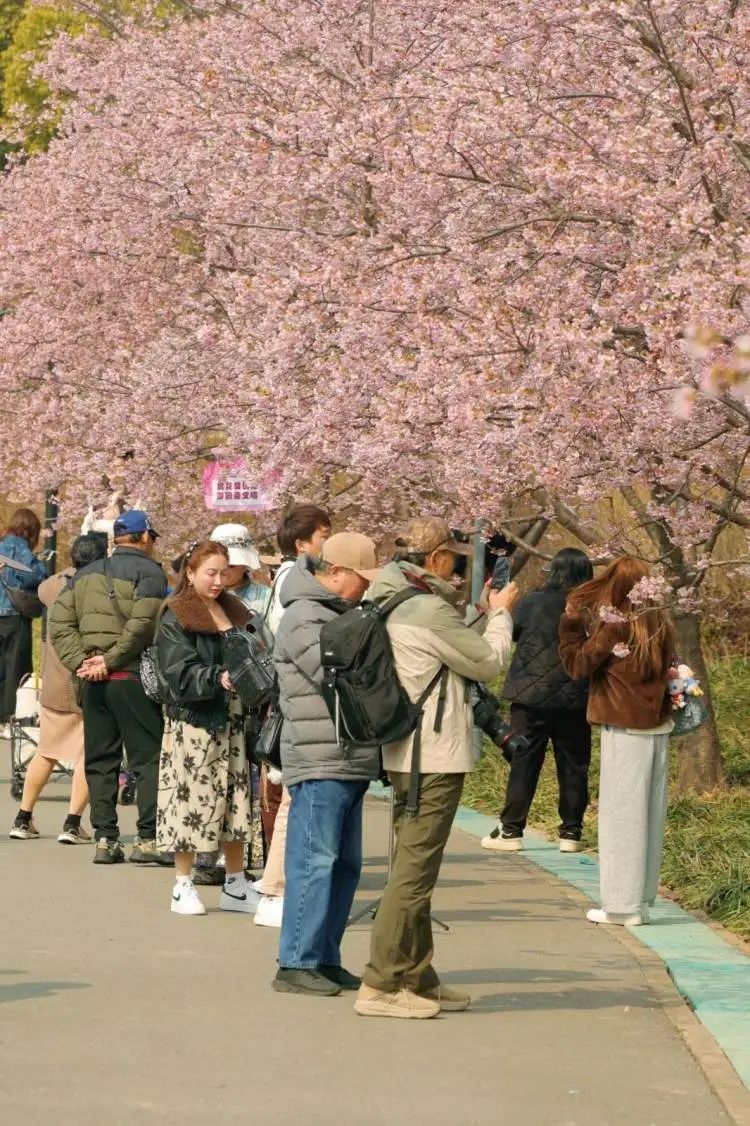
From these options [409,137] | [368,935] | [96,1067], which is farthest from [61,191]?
[96,1067]

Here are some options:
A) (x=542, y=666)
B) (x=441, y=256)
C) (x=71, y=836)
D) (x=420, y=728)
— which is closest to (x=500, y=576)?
(x=420, y=728)

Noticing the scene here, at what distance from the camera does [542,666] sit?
13.5 metres

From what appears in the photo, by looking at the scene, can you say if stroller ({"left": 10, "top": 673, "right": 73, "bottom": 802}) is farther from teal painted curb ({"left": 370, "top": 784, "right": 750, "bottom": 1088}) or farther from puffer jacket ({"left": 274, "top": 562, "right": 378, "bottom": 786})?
puffer jacket ({"left": 274, "top": 562, "right": 378, "bottom": 786})

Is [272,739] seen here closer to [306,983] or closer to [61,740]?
[306,983]

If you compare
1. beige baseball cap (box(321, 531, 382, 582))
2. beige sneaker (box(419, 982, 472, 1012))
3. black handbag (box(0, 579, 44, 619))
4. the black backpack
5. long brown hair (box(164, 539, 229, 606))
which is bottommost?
beige sneaker (box(419, 982, 472, 1012))

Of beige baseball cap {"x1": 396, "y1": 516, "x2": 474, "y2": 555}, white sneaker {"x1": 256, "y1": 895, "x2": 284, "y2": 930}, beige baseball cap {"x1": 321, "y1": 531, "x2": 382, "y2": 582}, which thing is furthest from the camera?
white sneaker {"x1": 256, "y1": 895, "x2": 284, "y2": 930}

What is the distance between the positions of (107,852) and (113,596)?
1.45 meters

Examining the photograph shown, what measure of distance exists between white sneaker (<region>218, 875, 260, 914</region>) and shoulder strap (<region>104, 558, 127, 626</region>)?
7.74 ft

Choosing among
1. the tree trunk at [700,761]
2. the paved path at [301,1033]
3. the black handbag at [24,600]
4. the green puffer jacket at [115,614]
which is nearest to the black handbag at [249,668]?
the paved path at [301,1033]

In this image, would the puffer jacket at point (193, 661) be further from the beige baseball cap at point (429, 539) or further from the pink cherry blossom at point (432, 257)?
the beige baseball cap at point (429, 539)

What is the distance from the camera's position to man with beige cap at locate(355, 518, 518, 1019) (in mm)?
8148

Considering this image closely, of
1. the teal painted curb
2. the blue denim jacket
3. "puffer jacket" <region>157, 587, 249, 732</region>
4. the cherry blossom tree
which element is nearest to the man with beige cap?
the teal painted curb

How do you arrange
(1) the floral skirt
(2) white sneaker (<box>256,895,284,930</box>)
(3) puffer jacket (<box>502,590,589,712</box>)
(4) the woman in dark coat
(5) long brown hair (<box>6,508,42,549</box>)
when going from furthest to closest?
1. (4) the woman in dark coat
2. (5) long brown hair (<box>6,508,42,549</box>)
3. (3) puffer jacket (<box>502,590,589,712</box>)
4. (1) the floral skirt
5. (2) white sneaker (<box>256,895,284,930</box>)

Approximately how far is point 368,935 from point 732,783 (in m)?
6.75
